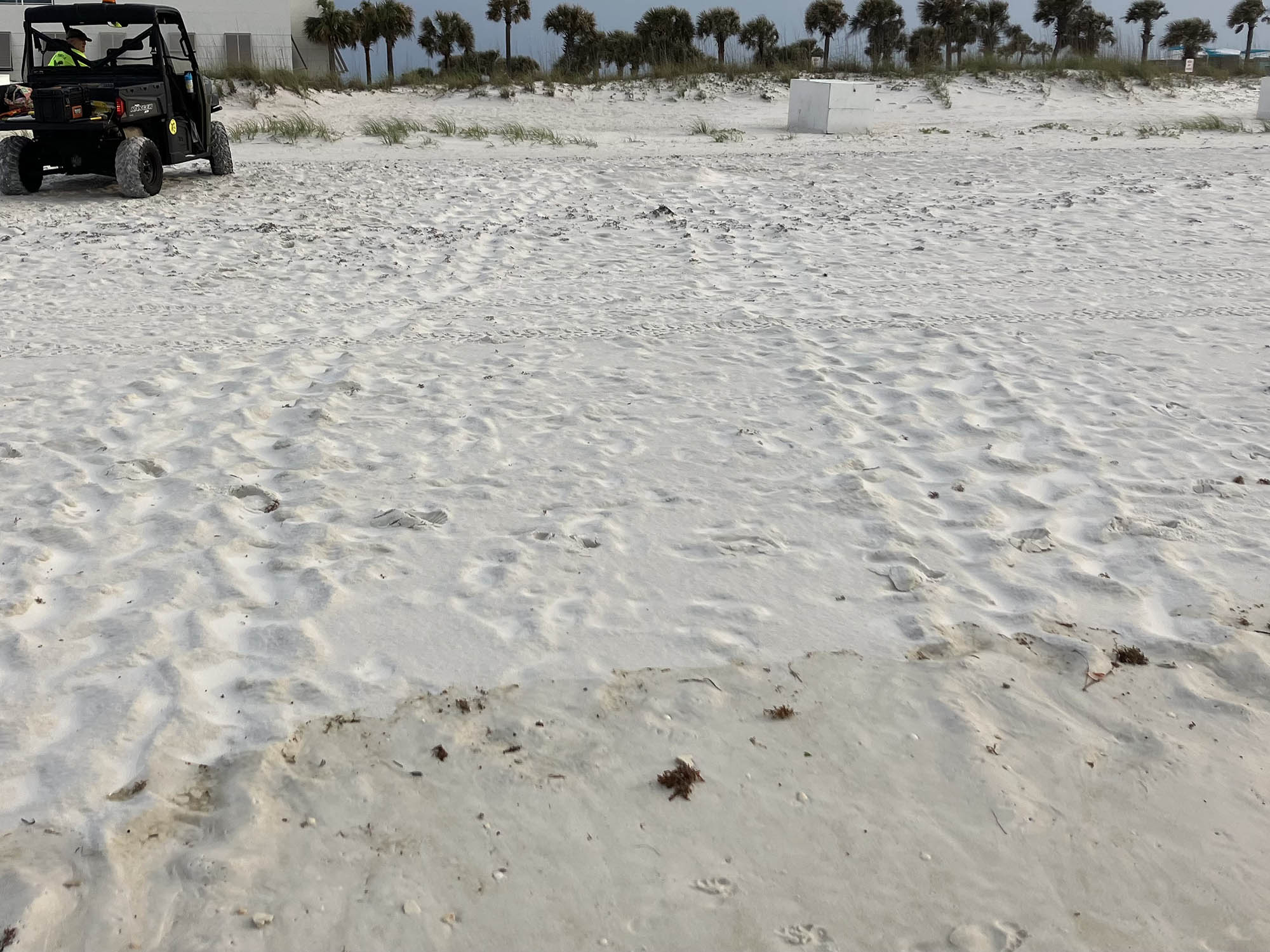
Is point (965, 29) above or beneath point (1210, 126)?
above

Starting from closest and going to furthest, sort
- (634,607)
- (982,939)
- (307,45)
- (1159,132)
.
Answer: (982,939) → (634,607) → (1159,132) → (307,45)

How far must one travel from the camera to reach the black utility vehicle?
34.7 feet

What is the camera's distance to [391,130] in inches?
655

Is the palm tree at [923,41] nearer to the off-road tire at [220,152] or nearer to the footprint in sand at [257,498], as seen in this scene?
the off-road tire at [220,152]

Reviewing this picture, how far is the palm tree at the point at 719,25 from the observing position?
38344 mm

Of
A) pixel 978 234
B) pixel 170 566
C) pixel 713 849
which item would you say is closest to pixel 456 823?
pixel 713 849

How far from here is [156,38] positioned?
11.0m

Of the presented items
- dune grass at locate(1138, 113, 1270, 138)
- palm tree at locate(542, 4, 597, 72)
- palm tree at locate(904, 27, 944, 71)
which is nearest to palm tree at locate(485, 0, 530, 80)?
palm tree at locate(542, 4, 597, 72)

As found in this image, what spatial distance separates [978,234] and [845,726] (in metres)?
7.07

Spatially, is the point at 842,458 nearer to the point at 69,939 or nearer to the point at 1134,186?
the point at 69,939

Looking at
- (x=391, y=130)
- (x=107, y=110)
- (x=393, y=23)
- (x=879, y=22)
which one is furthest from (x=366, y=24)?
(x=107, y=110)

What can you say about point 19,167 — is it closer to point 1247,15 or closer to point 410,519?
point 410,519

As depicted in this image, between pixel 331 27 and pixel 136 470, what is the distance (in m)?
36.1

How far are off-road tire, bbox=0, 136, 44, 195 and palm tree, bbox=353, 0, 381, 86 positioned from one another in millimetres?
28035
